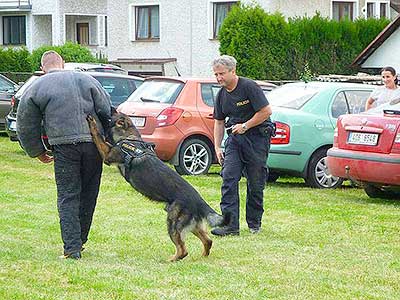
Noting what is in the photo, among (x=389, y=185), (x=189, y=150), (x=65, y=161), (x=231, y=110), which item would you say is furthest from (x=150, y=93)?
(x=65, y=161)

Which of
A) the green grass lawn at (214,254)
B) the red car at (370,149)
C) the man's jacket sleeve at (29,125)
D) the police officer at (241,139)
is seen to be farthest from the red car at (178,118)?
the man's jacket sleeve at (29,125)

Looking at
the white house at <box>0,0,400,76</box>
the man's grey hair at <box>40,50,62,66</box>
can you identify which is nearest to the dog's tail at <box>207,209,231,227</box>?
the man's grey hair at <box>40,50,62,66</box>

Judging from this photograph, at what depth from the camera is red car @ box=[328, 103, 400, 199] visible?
496 inches

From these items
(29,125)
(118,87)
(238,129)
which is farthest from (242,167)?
(118,87)

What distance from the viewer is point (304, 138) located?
1486 cm

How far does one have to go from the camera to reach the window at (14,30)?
49.7m

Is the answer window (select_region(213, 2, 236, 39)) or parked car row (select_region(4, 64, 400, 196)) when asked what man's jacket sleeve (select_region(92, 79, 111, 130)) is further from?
window (select_region(213, 2, 236, 39))

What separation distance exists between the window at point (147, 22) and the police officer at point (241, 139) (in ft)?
106

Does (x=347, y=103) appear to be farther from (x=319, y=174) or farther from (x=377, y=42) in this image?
(x=377, y=42)

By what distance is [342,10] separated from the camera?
41438 mm

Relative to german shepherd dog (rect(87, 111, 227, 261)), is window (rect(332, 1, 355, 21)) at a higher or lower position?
higher

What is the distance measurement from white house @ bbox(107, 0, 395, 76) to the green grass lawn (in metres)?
26.1

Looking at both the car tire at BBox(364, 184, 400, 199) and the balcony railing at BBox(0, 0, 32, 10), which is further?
the balcony railing at BBox(0, 0, 32, 10)

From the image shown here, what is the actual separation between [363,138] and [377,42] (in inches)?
873
